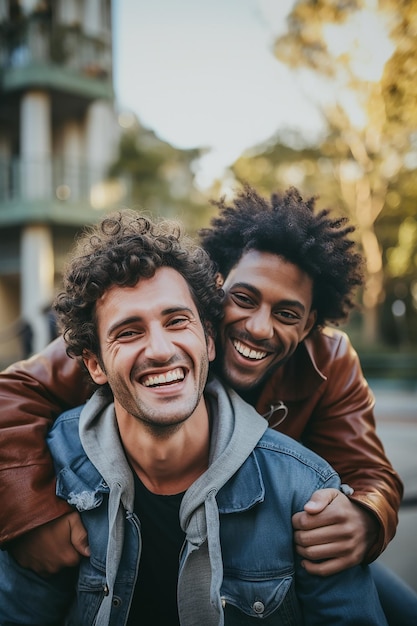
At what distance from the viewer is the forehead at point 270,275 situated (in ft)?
8.19

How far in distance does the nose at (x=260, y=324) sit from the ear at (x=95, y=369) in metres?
0.64

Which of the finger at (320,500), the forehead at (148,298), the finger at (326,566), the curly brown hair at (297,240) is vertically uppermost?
the curly brown hair at (297,240)

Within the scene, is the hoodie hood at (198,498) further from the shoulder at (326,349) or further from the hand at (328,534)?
the shoulder at (326,349)

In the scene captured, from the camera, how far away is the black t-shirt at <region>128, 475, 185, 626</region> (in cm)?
210

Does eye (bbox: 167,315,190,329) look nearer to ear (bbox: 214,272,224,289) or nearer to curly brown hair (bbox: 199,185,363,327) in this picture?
ear (bbox: 214,272,224,289)

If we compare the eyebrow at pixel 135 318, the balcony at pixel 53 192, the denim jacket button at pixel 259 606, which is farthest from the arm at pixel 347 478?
the balcony at pixel 53 192

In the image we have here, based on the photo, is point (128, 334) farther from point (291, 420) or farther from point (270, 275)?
point (291, 420)

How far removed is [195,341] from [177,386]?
0.62 ft

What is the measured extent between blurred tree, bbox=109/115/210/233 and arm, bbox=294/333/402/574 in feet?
46.9

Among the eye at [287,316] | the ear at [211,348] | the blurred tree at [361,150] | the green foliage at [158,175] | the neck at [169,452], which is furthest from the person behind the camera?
the green foliage at [158,175]

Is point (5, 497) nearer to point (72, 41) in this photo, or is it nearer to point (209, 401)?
point (209, 401)

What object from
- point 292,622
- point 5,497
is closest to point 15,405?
point 5,497

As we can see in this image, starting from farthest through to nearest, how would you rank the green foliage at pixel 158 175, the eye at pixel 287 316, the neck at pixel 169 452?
1. the green foliage at pixel 158 175
2. the eye at pixel 287 316
3. the neck at pixel 169 452

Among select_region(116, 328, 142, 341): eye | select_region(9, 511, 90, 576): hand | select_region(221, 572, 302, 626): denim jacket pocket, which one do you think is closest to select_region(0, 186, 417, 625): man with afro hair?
select_region(9, 511, 90, 576): hand
